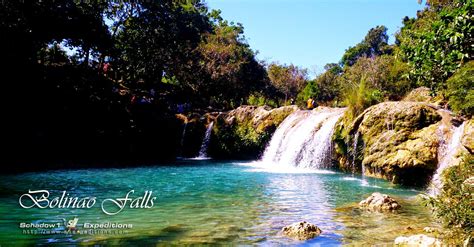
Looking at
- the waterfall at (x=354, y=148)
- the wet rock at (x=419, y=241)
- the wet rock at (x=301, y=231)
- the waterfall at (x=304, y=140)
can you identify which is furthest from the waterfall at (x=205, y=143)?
the wet rock at (x=419, y=241)

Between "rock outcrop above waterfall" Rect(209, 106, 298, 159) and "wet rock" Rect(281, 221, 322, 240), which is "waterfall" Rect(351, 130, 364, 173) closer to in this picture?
"rock outcrop above waterfall" Rect(209, 106, 298, 159)

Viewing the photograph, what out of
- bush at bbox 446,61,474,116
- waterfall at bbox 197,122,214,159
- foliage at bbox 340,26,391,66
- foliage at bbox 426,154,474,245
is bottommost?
foliage at bbox 426,154,474,245

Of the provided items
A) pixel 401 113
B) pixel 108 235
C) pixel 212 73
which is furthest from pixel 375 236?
pixel 212 73

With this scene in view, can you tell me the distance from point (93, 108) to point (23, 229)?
17261 mm

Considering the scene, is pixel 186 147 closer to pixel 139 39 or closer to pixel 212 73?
pixel 212 73

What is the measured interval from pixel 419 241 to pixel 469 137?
6.02 meters

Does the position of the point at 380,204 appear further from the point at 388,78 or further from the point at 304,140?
the point at 388,78

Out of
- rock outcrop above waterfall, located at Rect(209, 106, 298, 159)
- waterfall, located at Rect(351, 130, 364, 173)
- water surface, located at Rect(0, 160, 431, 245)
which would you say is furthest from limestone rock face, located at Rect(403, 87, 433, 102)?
rock outcrop above waterfall, located at Rect(209, 106, 298, 159)

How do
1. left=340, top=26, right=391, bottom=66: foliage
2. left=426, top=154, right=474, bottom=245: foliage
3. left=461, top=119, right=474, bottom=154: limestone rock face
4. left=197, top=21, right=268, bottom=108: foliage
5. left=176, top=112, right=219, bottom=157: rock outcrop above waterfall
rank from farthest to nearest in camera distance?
left=340, top=26, right=391, bottom=66: foliage → left=197, top=21, right=268, bottom=108: foliage → left=176, top=112, right=219, bottom=157: rock outcrop above waterfall → left=461, top=119, right=474, bottom=154: limestone rock face → left=426, top=154, right=474, bottom=245: foliage

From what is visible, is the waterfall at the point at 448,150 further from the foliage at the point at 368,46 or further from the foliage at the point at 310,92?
the foliage at the point at 368,46

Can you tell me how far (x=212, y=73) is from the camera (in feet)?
106

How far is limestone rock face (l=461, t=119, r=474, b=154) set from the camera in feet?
31.2

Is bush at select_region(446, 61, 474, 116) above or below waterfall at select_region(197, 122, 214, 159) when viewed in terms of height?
above

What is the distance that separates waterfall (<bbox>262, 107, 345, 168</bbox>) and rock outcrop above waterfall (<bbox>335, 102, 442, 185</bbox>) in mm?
1155
